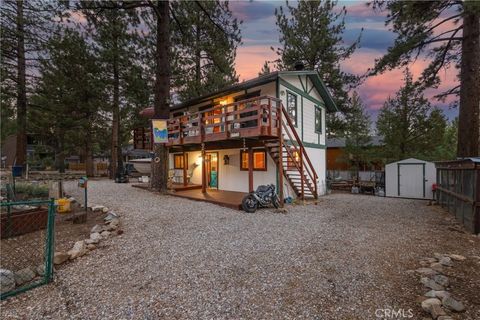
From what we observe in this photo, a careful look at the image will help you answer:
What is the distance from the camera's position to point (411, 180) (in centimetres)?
1377

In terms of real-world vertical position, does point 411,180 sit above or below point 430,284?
above

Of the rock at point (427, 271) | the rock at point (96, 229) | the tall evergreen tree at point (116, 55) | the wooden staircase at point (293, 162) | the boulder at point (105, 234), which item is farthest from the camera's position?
the tall evergreen tree at point (116, 55)

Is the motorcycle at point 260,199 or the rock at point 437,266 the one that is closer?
the rock at point 437,266

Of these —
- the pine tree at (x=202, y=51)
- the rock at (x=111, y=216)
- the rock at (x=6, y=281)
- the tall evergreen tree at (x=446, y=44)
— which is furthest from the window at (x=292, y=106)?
the rock at (x=6, y=281)

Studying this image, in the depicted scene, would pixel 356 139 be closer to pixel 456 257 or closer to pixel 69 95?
pixel 456 257

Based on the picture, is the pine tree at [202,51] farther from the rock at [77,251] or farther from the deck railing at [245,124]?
the rock at [77,251]

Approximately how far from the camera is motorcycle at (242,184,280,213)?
320 inches

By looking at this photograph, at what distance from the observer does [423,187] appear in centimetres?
1339

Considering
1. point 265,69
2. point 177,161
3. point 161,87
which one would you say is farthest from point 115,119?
point 265,69

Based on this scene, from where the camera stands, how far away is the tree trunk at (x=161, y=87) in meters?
10.7

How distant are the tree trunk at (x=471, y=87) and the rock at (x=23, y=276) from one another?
1353 centimetres

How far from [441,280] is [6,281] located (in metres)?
6.36

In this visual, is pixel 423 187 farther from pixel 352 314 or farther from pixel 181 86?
pixel 181 86

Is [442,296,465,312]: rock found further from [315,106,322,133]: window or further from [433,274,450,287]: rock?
[315,106,322,133]: window
